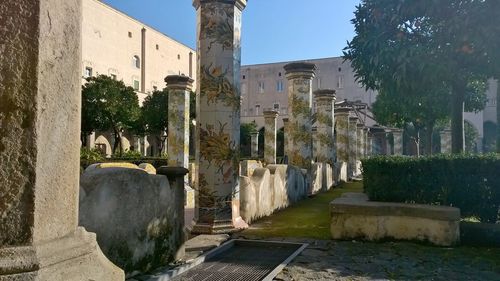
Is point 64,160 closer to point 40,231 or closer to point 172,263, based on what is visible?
point 40,231

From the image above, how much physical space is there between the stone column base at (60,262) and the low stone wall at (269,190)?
569 cm

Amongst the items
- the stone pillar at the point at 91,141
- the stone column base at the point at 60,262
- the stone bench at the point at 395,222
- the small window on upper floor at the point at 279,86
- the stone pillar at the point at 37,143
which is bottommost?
the stone bench at the point at 395,222

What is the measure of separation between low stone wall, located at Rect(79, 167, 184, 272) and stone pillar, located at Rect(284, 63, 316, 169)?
32.1 ft

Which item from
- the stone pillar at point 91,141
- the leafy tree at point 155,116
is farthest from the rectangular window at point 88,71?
the leafy tree at point 155,116

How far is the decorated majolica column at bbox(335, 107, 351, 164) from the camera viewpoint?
2239 centimetres

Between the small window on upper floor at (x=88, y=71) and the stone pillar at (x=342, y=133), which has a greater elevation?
the small window on upper floor at (x=88, y=71)

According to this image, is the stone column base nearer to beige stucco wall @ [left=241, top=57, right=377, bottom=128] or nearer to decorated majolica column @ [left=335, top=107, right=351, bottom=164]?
decorated majolica column @ [left=335, top=107, right=351, bottom=164]

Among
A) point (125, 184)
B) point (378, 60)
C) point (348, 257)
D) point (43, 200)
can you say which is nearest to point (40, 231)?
point (43, 200)

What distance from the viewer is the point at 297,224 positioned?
886 centimetres

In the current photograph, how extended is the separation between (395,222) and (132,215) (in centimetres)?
421

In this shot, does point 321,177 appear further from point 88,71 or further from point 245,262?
point 88,71

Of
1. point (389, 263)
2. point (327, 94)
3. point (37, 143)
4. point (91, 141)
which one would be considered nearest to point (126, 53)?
point (91, 141)

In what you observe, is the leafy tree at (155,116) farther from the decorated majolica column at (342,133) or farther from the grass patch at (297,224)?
the grass patch at (297,224)

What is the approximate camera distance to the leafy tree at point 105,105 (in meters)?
32.9
